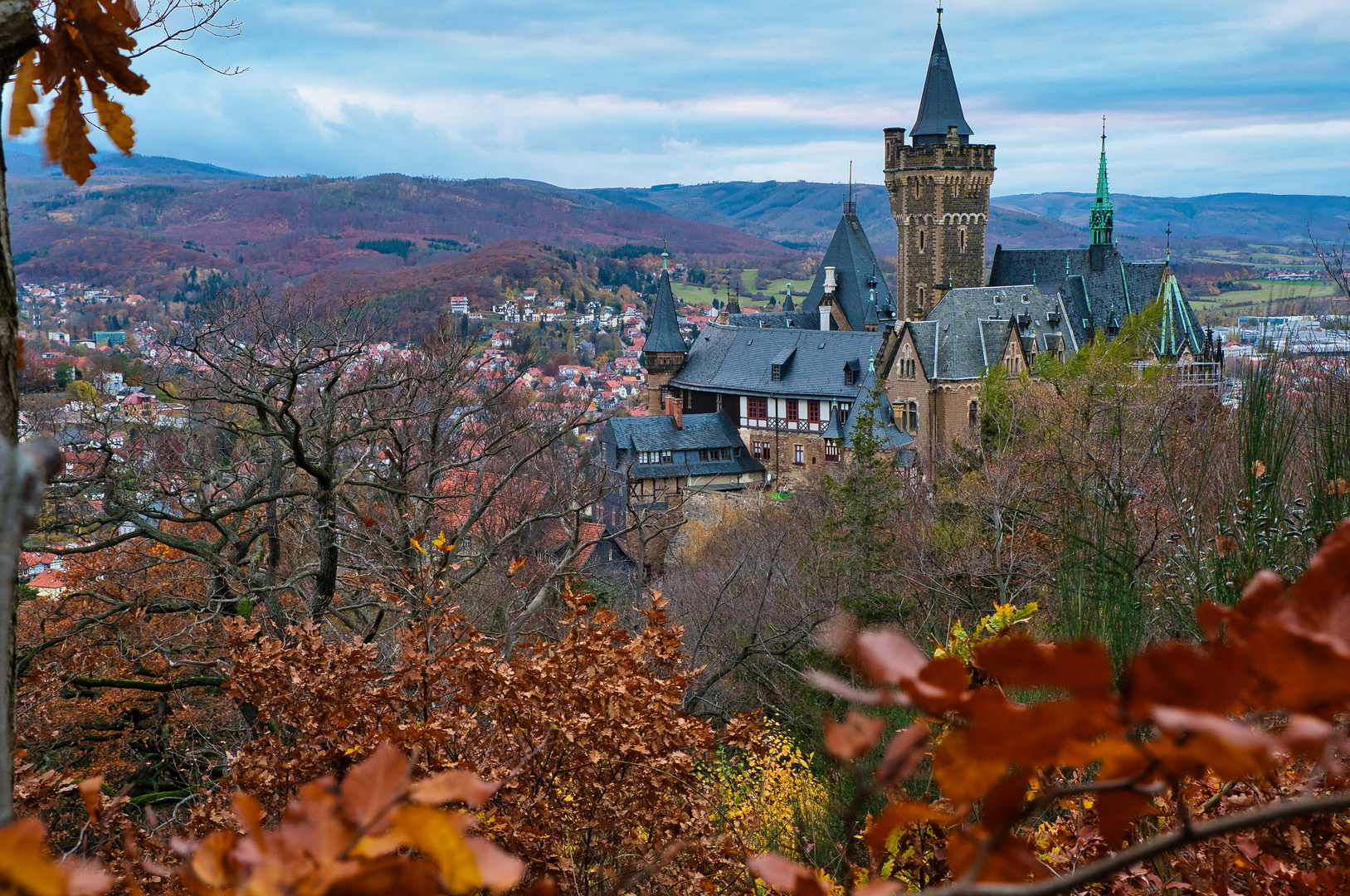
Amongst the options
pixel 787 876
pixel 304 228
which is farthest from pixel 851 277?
pixel 787 876

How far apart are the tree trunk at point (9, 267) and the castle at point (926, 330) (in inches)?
1511

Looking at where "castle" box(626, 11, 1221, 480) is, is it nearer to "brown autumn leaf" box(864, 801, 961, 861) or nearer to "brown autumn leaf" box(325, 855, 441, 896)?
"brown autumn leaf" box(864, 801, 961, 861)

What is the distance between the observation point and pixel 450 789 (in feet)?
3.42

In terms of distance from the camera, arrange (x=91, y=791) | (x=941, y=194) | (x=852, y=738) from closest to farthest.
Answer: (x=852, y=738), (x=91, y=791), (x=941, y=194)

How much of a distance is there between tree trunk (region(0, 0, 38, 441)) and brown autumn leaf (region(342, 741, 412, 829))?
131 centimetres

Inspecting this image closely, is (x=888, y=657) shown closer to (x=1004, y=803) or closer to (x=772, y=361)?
(x=1004, y=803)

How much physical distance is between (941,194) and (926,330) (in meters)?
11.7

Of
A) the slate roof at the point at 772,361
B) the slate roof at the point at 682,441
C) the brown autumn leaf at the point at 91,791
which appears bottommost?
the slate roof at the point at 682,441

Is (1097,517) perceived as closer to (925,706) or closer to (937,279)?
(925,706)

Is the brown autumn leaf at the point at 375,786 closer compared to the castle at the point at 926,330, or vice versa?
the brown autumn leaf at the point at 375,786

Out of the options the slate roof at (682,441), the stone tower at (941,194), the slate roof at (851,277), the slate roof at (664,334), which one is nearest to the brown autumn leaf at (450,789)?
the slate roof at (682,441)

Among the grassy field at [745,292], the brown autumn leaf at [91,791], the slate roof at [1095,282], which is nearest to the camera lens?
the brown autumn leaf at [91,791]

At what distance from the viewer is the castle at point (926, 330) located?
42.8 metres

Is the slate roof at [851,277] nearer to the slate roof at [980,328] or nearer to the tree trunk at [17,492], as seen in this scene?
the slate roof at [980,328]
